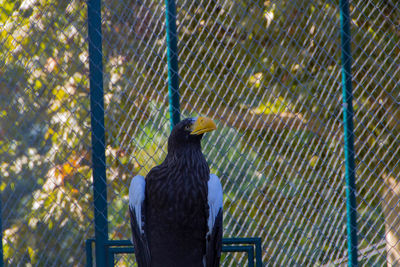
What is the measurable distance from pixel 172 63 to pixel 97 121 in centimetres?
49

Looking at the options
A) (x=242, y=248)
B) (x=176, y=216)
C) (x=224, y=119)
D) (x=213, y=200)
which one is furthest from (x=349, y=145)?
(x=176, y=216)

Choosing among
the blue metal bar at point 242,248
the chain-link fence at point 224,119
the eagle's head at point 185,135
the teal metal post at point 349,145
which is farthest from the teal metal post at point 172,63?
the teal metal post at point 349,145

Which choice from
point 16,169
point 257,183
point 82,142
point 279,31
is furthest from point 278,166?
point 16,169

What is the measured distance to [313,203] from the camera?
A: 3.14 m

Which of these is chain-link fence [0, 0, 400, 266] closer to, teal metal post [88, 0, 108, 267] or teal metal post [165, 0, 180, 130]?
teal metal post [165, 0, 180, 130]

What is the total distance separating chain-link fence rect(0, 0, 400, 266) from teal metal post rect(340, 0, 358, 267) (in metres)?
0.20

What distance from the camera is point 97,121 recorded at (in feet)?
7.62

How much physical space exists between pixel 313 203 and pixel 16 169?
1.75 meters

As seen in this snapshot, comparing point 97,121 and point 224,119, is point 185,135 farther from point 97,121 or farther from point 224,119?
point 224,119

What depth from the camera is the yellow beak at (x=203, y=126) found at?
222 cm

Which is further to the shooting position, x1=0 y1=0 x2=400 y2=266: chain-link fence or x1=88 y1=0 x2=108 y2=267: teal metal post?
x1=0 y1=0 x2=400 y2=266: chain-link fence

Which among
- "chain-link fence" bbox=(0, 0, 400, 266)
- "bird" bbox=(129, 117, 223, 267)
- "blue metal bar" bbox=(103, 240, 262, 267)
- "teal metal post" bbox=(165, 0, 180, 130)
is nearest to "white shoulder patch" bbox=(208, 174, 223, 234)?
"bird" bbox=(129, 117, 223, 267)

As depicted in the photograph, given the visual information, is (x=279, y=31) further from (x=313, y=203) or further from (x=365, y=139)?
(x=313, y=203)

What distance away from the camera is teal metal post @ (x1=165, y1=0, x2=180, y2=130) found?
8.31ft
